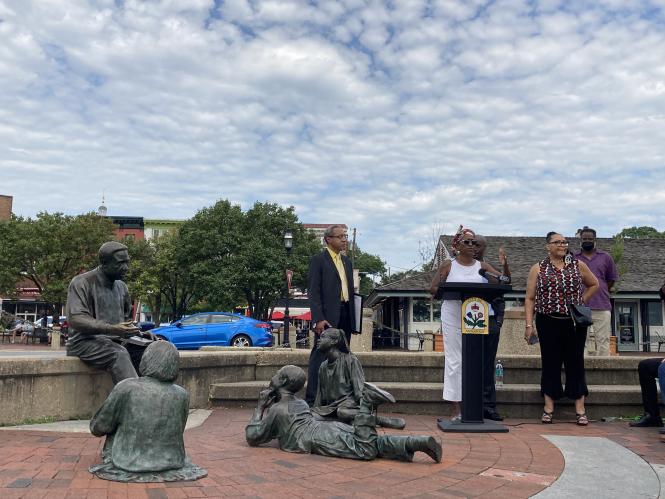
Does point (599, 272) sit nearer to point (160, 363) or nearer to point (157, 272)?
point (160, 363)

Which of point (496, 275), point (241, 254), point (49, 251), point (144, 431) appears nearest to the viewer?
point (144, 431)

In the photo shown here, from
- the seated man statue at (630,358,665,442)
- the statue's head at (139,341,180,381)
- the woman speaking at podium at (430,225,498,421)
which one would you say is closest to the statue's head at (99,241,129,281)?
the statue's head at (139,341,180,381)

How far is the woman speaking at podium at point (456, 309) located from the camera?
5500 millimetres

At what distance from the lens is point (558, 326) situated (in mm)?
5777

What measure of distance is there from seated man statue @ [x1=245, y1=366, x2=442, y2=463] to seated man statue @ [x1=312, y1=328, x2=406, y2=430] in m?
0.31

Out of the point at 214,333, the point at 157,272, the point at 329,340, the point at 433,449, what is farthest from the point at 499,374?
the point at 157,272

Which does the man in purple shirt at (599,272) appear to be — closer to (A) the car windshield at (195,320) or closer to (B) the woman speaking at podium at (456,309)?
(B) the woman speaking at podium at (456,309)

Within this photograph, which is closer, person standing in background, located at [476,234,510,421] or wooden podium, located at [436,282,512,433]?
wooden podium, located at [436,282,512,433]

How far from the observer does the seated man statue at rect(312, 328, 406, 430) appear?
4703 mm

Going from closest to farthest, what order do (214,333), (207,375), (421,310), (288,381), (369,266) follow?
(288,381) → (207,375) → (214,333) → (421,310) → (369,266)

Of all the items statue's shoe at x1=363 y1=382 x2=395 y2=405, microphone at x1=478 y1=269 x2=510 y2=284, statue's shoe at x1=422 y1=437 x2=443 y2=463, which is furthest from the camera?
microphone at x1=478 y1=269 x2=510 y2=284

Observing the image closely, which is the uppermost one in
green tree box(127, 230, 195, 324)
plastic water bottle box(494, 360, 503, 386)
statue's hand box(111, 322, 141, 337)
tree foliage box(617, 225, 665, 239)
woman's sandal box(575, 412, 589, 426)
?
tree foliage box(617, 225, 665, 239)

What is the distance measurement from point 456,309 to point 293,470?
242 cm

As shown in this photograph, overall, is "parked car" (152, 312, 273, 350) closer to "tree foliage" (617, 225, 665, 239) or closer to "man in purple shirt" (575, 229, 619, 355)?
"man in purple shirt" (575, 229, 619, 355)
